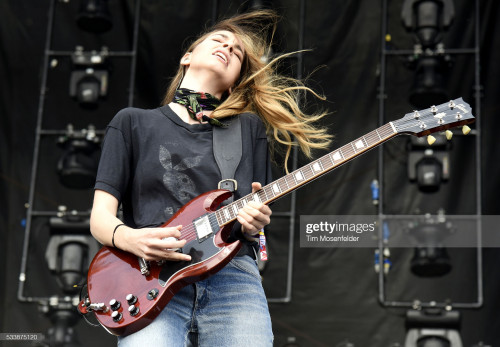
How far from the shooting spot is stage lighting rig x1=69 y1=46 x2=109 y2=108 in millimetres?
5441

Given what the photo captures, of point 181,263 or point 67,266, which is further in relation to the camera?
point 67,266

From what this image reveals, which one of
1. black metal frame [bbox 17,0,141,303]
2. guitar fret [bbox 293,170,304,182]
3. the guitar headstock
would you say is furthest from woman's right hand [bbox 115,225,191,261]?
black metal frame [bbox 17,0,141,303]

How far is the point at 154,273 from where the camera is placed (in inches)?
97.9

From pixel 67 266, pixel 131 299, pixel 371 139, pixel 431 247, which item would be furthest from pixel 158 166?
pixel 431 247

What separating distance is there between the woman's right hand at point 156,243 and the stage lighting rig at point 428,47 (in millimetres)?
3189

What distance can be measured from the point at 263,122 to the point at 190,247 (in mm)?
731

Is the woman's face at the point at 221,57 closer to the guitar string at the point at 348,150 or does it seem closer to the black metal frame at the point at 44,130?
the guitar string at the point at 348,150

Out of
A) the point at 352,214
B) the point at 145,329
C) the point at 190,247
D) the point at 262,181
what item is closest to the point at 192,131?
the point at 262,181

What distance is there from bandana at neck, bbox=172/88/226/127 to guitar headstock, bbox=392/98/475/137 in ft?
2.08

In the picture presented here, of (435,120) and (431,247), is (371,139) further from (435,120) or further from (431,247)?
(431,247)

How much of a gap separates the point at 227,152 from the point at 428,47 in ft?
9.90

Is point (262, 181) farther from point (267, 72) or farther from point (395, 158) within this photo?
point (395, 158)

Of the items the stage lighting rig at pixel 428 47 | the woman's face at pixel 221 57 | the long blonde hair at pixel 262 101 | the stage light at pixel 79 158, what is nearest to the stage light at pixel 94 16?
the stage light at pixel 79 158

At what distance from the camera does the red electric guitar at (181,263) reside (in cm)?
244
